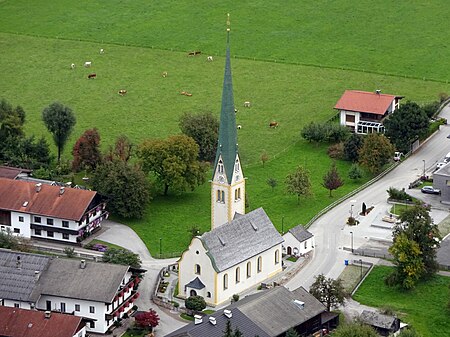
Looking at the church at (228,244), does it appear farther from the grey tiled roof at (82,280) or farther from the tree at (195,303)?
the grey tiled roof at (82,280)

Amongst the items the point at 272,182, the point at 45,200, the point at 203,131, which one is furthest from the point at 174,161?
the point at 45,200

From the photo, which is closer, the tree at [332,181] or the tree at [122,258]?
the tree at [122,258]

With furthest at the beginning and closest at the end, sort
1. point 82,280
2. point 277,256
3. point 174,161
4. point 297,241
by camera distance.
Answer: point 174,161 < point 297,241 < point 277,256 < point 82,280

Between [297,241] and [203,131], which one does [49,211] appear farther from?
[203,131]

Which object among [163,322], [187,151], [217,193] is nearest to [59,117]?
[187,151]

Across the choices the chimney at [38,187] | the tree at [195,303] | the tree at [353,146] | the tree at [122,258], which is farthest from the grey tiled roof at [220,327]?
the tree at [353,146]

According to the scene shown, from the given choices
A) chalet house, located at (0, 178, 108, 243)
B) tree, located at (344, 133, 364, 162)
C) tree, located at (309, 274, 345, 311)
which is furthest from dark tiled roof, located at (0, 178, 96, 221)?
tree, located at (344, 133, 364, 162)

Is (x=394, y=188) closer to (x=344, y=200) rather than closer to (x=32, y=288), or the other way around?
(x=344, y=200)
